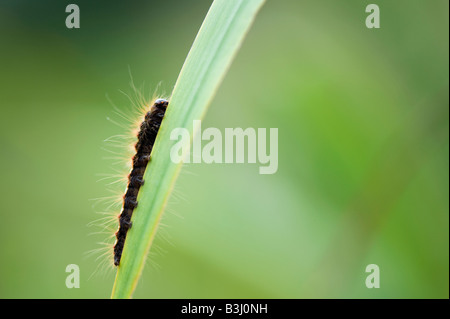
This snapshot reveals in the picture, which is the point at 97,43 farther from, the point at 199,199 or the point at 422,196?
the point at 422,196

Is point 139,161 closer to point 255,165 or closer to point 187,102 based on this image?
point 187,102

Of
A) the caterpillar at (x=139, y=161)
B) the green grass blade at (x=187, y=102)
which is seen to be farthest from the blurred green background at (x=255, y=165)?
the green grass blade at (x=187, y=102)

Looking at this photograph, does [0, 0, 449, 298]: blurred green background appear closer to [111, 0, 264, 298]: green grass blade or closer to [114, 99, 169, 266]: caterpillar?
[114, 99, 169, 266]: caterpillar

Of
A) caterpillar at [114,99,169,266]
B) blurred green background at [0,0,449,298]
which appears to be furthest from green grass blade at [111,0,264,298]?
blurred green background at [0,0,449,298]

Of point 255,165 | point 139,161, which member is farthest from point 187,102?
point 255,165

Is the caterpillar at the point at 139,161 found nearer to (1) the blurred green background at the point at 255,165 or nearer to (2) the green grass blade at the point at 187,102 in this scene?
(1) the blurred green background at the point at 255,165

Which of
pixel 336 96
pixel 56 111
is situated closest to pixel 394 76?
pixel 336 96

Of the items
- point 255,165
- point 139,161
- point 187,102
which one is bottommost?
point 187,102
